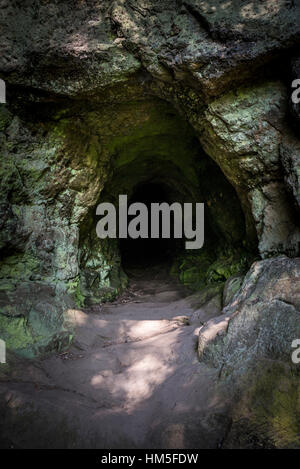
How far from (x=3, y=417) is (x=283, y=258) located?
303cm

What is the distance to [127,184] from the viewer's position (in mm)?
6715

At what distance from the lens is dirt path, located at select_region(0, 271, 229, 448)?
1949 mm

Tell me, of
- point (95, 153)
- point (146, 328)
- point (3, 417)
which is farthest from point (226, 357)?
point (95, 153)

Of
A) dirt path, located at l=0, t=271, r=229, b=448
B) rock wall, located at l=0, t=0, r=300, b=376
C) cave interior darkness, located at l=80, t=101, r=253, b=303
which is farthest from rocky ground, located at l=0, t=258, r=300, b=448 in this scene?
cave interior darkness, located at l=80, t=101, r=253, b=303

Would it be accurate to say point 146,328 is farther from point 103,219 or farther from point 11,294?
point 103,219

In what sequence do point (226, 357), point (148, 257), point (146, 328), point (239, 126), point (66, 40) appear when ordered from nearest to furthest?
point (226, 357)
point (66, 40)
point (239, 126)
point (146, 328)
point (148, 257)

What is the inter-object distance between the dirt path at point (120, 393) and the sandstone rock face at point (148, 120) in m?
0.24

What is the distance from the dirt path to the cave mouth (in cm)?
465

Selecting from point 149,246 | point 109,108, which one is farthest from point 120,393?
point 149,246

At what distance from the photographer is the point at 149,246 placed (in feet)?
35.6

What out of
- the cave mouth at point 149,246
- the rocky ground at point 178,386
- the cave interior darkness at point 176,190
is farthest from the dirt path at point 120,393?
the cave mouth at point 149,246

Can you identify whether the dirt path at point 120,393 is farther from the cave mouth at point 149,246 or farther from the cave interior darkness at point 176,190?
the cave mouth at point 149,246

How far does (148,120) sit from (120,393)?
4.11 m

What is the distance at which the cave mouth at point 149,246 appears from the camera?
8.59 metres
